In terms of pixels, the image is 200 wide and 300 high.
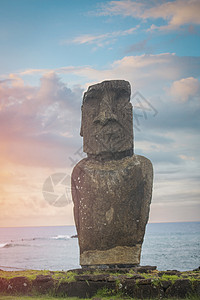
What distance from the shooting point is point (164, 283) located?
316 inches

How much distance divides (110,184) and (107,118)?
5.56ft

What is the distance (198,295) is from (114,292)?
1712 mm

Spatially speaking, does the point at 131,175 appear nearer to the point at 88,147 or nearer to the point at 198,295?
the point at 88,147

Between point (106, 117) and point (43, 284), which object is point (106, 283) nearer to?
point (43, 284)

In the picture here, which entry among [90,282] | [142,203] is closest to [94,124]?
[142,203]

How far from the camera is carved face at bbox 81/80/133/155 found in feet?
33.3

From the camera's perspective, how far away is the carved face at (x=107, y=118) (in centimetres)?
1014

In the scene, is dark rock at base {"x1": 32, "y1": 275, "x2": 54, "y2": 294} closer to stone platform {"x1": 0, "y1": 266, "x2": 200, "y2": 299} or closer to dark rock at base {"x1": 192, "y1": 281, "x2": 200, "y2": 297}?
stone platform {"x1": 0, "y1": 266, "x2": 200, "y2": 299}

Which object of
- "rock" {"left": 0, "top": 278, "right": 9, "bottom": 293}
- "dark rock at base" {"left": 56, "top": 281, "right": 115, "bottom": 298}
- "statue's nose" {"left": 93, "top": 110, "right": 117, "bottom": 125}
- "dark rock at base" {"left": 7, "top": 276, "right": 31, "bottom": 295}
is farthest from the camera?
"statue's nose" {"left": 93, "top": 110, "right": 117, "bottom": 125}

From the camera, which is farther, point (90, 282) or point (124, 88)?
point (124, 88)

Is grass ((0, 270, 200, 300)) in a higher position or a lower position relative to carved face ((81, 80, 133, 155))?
lower

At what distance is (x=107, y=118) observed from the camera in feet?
32.9

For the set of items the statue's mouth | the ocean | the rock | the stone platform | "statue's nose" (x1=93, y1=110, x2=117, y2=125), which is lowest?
the ocean

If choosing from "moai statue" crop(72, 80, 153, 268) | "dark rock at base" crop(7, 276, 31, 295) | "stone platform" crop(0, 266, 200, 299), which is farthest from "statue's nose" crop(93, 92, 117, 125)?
"dark rock at base" crop(7, 276, 31, 295)
